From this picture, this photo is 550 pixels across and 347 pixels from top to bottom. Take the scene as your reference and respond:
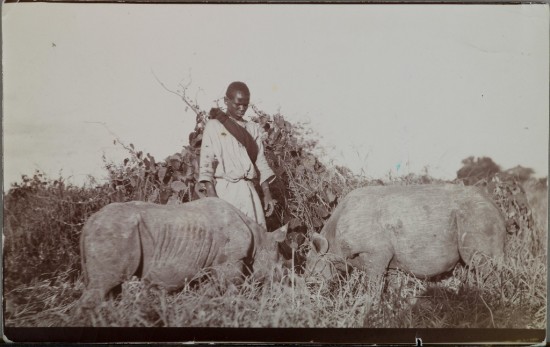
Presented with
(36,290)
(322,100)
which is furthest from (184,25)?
(36,290)

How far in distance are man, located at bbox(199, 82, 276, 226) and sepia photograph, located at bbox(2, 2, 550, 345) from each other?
0.01 metres

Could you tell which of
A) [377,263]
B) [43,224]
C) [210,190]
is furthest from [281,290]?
[43,224]

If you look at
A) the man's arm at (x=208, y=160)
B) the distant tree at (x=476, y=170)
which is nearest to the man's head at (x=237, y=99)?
the man's arm at (x=208, y=160)

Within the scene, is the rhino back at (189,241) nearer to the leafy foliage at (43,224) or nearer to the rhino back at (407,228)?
the leafy foliage at (43,224)

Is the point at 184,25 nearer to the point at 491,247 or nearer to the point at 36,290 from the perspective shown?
the point at 36,290

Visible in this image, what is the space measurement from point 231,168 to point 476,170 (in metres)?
1.59

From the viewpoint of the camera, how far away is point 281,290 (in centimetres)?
622

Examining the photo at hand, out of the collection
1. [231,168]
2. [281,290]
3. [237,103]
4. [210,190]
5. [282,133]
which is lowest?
[281,290]

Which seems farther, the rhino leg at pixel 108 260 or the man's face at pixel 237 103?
the man's face at pixel 237 103

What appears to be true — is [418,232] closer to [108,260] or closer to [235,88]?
[235,88]

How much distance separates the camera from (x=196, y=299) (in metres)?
6.18

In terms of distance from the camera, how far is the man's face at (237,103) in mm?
6234

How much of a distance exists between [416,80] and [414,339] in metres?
1.68

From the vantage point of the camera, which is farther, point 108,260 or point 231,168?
point 231,168
